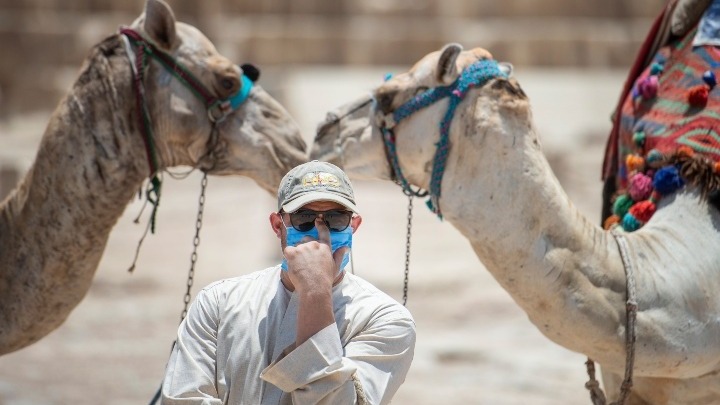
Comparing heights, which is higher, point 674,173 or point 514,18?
point 674,173

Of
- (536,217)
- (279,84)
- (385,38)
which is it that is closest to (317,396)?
(536,217)

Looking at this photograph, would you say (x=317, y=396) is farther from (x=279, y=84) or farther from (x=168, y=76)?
(x=279, y=84)

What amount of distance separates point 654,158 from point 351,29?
22976mm

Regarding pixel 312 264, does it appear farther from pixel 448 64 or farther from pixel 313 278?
pixel 448 64

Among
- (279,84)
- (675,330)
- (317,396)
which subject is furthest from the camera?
(279,84)

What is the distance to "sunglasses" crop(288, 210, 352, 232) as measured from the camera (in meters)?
3.55

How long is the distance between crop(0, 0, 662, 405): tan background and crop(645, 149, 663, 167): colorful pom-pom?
7.45ft

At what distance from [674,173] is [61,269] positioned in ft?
7.83

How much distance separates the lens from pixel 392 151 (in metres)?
4.90

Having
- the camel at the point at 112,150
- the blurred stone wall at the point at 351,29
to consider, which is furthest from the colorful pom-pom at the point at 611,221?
the blurred stone wall at the point at 351,29

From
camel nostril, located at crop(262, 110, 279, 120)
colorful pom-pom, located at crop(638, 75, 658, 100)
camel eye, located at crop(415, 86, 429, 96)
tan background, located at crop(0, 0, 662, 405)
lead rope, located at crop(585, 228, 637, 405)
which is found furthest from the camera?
tan background, located at crop(0, 0, 662, 405)

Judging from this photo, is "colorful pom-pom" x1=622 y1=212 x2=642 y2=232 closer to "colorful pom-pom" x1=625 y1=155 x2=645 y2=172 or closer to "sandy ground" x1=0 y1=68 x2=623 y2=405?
"colorful pom-pom" x1=625 y1=155 x2=645 y2=172

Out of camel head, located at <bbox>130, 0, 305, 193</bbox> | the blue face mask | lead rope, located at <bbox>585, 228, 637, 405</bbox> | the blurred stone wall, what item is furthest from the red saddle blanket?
the blurred stone wall

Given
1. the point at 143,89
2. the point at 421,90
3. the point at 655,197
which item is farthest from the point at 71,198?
the point at 655,197
